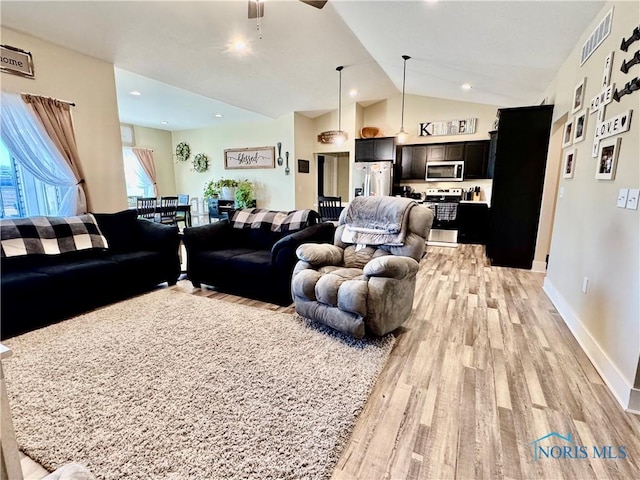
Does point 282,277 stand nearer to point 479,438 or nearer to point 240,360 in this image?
point 240,360

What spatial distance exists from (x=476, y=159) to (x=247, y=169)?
501cm

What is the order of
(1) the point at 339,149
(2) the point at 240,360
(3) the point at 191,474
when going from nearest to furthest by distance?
(3) the point at 191,474
(2) the point at 240,360
(1) the point at 339,149

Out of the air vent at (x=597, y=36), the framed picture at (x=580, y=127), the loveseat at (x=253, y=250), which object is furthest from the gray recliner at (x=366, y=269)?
the air vent at (x=597, y=36)

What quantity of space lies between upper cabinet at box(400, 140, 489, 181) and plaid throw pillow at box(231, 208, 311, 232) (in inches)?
157

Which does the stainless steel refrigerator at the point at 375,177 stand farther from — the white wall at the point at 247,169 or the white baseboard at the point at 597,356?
the white baseboard at the point at 597,356

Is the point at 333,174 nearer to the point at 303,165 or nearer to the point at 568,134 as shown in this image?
the point at 303,165

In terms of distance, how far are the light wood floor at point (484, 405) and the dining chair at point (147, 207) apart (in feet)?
12.2

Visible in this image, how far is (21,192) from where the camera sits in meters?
3.43

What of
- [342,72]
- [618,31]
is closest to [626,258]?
[618,31]

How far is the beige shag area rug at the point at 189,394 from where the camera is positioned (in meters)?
1.33

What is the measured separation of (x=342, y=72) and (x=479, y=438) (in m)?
5.10

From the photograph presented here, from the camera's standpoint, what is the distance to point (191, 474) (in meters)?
1.25

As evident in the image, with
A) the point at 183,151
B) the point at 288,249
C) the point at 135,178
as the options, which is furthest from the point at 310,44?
the point at 135,178

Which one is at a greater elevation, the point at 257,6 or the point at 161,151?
the point at 257,6
